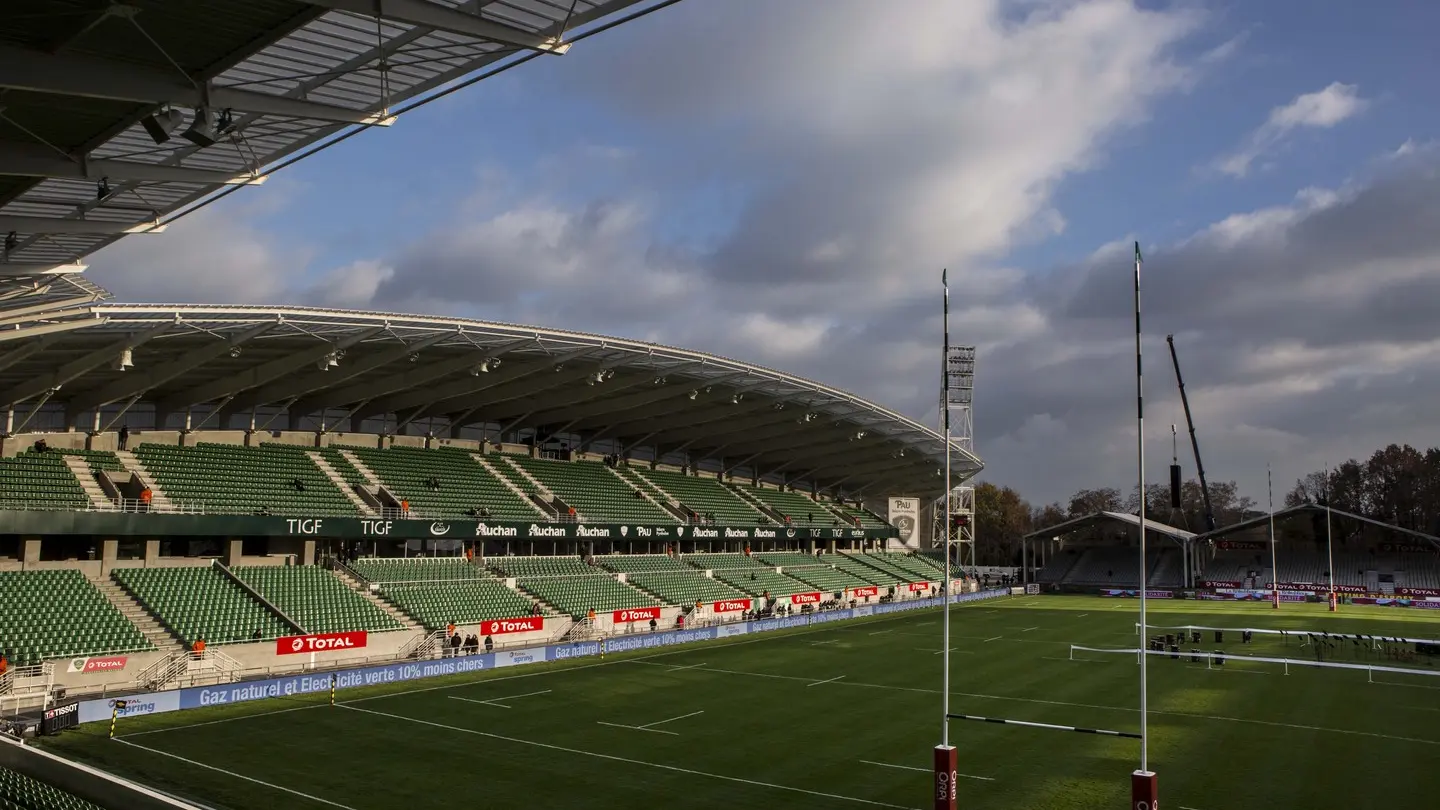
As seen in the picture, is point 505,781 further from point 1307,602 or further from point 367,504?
point 1307,602

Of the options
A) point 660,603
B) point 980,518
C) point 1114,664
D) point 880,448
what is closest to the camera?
point 1114,664

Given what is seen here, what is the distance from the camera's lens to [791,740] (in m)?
26.8

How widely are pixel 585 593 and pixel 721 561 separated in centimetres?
1922

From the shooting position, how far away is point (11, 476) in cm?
3500

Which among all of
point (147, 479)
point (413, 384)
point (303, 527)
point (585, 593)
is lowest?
point (585, 593)

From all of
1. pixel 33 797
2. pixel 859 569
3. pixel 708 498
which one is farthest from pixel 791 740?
pixel 859 569

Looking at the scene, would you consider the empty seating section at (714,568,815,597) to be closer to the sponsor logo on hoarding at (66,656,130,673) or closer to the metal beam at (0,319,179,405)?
the sponsor logo on hoarding at (66,656,130,673)

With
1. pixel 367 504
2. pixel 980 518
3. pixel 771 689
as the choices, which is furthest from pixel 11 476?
pixel 980 518

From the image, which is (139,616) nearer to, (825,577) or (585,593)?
(585,593)

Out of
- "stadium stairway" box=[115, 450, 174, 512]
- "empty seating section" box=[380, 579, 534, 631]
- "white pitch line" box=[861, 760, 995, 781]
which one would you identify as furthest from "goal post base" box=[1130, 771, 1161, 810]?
"stadium stairway" box=[115, 450, 174, 512]

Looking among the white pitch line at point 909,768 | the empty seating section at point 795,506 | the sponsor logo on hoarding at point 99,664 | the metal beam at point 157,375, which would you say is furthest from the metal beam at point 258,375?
the empty seating section at point 795,506

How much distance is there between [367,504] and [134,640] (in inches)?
606

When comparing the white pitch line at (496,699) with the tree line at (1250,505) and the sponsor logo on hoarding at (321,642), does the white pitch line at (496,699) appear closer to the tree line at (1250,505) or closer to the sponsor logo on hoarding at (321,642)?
the sponsor logo on hoarding at (321,642)

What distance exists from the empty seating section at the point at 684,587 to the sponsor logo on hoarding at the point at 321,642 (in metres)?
20.4
